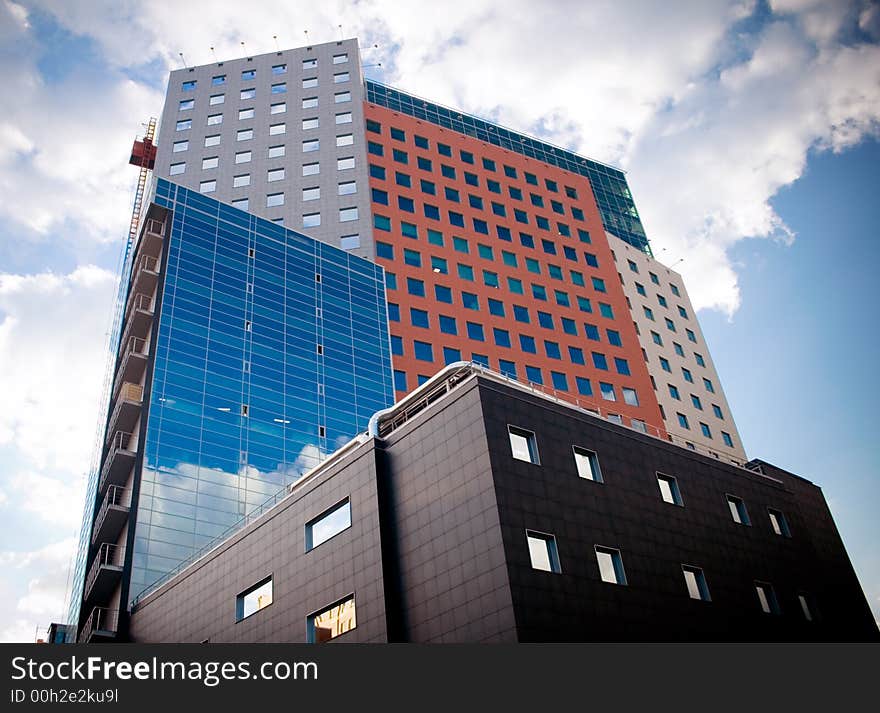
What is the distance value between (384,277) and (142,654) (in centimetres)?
4497

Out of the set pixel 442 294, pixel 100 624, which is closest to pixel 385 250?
pixel 442 294

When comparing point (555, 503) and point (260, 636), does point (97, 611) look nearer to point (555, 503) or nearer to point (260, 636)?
point (260, 636)

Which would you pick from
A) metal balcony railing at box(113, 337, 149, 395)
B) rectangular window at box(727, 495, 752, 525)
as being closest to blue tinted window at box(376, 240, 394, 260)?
metal balcony railing at box(113, 337, 149, 395)

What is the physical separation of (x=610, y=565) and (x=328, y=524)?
33.0 feet

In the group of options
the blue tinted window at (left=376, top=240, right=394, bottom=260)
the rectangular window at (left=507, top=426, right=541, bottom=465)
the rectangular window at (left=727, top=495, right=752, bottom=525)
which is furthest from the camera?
the blue tinted window at (left=376, top=240, right=394, bottom=260)

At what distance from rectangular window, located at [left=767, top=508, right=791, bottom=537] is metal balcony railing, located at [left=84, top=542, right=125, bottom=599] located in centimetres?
3066

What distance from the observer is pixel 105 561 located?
3934 cm

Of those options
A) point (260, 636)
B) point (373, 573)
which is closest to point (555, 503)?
point (373, 573)

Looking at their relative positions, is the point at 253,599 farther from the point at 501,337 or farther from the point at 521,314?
the point at 521,314

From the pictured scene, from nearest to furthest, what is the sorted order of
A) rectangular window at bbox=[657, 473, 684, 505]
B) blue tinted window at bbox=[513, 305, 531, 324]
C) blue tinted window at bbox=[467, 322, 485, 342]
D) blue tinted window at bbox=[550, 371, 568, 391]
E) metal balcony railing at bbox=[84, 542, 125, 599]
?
rectangular window at bbox=[657, 473, 684, 505], metal balcony railing at bbox=[84, 542, 125, 599], blue tinted window at bbox=[467, 322, 485, 342], blue tinted window at bbox=[550, 371, 568, 391], blue tinted window at bbox=[513, 305, 531, 324]

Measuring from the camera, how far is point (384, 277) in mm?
60375

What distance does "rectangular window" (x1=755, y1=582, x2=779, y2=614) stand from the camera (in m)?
29.8

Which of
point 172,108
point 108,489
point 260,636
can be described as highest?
point 172,108

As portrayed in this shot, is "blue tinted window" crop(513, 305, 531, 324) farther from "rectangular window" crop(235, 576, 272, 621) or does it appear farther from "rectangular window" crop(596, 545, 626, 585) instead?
"rectangular window" crop(596, 545, 626, 585)
